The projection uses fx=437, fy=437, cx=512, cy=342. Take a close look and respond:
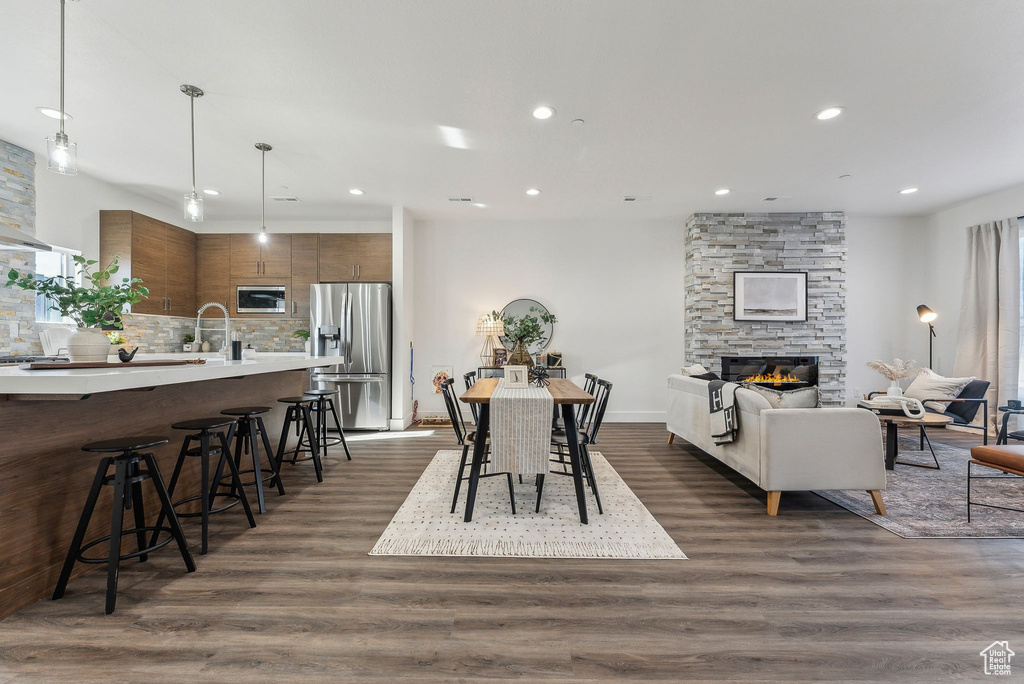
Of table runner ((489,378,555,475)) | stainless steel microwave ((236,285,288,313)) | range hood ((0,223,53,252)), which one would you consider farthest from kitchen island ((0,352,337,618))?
stainless steel microwave ((236,285,288,313))

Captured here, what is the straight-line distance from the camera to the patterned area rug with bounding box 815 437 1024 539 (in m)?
2.52

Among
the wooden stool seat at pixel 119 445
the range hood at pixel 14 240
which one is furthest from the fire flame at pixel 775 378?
the range hood at pixel 14 240

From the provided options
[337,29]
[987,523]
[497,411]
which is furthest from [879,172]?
[337,29]

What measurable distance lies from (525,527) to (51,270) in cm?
511

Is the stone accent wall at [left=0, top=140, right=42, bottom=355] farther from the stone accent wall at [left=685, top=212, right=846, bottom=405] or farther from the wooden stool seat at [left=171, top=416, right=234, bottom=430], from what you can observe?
the stone accent wall at [left=685, top=212, right=846, bottom=405]

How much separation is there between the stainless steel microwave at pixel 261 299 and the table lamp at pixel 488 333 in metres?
2.52

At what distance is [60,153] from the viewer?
6.71ft

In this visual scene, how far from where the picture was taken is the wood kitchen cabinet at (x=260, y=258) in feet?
18.3

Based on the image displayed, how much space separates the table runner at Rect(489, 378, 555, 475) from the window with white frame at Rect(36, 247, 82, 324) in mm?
4148

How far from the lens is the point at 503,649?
1.56 metres

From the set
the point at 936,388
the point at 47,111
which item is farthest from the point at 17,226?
the point at 936,388

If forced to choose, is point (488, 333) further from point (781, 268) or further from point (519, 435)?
point (781, 268)

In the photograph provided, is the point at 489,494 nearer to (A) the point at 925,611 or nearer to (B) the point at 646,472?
(B) the point at 646,472

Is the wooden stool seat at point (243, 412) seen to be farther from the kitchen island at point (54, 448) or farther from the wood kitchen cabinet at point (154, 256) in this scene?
the wood kitchen cabinet at point (154, 256)
